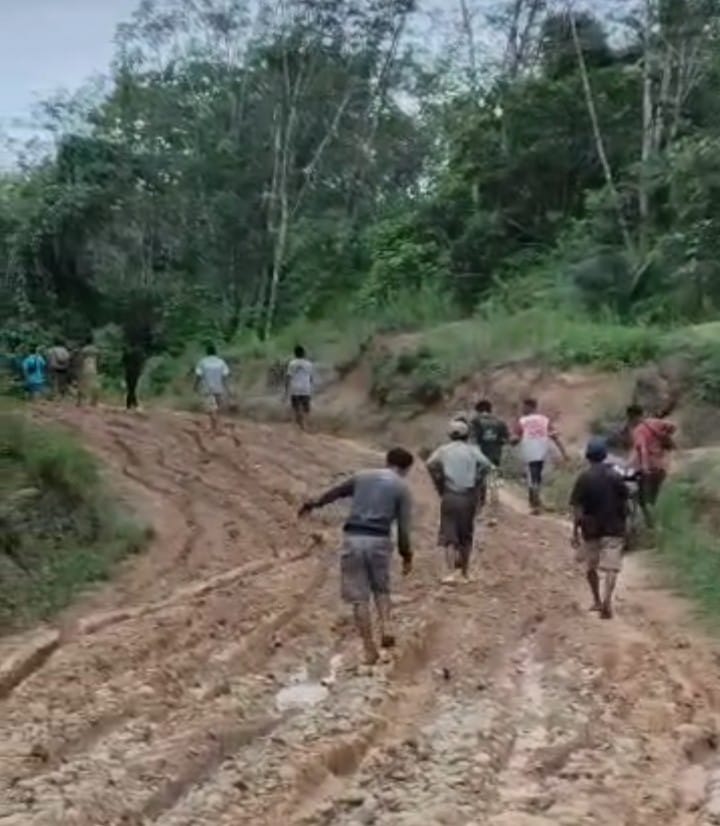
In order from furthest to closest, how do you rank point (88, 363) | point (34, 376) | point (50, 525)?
point (88, 363) → point (34, 376) → point (50, 525)

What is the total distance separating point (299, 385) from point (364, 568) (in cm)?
1572

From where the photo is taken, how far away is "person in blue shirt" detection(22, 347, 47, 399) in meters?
28.5

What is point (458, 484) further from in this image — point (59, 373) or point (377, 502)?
point (59, 373)

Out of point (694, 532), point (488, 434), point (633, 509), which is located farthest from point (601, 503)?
point (488, 434)

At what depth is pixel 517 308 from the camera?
3109cm

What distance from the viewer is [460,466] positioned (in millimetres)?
14570

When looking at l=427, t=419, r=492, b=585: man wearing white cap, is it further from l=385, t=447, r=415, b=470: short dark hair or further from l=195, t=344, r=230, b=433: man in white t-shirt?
l=195, t=344, r=230, b=433: man in white t-shirt

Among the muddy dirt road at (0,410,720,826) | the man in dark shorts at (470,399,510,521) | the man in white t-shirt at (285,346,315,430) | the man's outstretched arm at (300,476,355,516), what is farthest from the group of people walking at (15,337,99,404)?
the man's outstretched arm at (300,476,355,516)

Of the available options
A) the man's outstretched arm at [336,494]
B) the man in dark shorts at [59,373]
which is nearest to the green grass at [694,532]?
the man's outstretched arm at [336,494]

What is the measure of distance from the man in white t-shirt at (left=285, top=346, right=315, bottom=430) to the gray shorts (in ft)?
49.9

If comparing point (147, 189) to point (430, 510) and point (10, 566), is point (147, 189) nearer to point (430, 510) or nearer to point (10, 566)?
point (430, 510)

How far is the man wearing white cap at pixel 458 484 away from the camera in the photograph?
573 inches

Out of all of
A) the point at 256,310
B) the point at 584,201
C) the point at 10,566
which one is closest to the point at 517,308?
the point at 584,201

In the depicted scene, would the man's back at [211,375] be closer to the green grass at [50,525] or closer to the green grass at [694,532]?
the green grass at [50,525]
